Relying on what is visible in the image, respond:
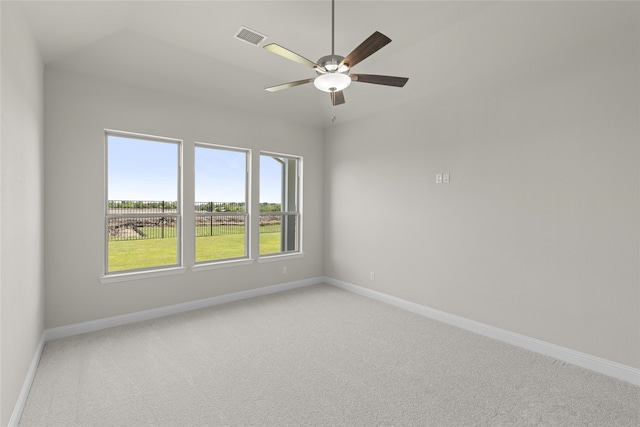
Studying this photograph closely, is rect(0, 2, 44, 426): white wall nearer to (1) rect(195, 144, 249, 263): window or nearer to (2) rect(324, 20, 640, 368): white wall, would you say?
(1) rect(195, 144, 249, 263): window

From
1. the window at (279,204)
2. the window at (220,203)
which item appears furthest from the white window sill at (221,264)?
the window at (279,204)

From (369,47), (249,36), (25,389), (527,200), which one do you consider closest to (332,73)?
(369,47)

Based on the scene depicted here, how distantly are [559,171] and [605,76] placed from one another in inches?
33.9

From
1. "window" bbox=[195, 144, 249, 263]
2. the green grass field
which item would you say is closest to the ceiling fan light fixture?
"window" bbox=[195, 144, 249, 263]

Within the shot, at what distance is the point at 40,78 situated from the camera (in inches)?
116

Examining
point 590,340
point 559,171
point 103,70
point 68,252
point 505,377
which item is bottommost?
point 505,377

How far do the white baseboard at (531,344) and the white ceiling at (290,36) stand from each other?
283cm

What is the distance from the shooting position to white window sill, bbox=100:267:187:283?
3.56m

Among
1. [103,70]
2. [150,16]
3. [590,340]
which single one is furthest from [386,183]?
[103,70]

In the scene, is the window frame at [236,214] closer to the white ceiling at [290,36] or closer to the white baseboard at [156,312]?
the white baseboard at [156,312]

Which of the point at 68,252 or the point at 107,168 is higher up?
the point at 107,168

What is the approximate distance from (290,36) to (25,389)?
378 cm

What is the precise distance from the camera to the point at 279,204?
5340 millimetres

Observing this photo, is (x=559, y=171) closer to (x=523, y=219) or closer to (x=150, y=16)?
(x=523, y=219)
